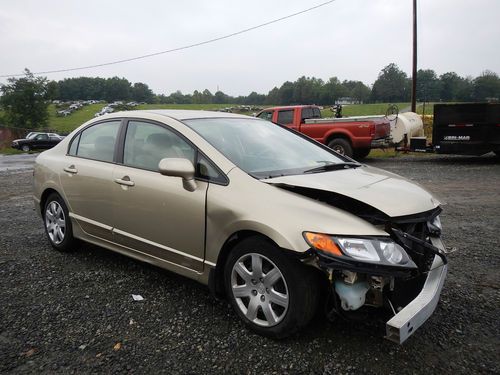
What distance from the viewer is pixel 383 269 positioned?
2326 millimetres

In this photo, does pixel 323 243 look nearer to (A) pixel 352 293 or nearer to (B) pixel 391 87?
(A) pixel 352 293

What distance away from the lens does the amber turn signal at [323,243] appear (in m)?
2.37

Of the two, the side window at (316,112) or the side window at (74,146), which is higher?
the side window at (316,112)

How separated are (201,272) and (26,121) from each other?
5784cm

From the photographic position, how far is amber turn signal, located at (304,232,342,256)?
2.37 meters

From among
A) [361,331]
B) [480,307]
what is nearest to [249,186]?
[361,331]

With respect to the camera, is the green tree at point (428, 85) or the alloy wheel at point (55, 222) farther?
the green tree at point (428, 85)

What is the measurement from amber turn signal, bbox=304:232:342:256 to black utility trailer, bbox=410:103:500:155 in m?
11.1

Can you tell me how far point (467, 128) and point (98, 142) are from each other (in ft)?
35.9

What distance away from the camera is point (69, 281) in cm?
380

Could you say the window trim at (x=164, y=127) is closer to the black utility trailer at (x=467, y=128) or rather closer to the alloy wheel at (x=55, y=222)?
the alloy wheel at (x=55, y=222)

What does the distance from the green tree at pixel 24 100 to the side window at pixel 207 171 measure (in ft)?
188

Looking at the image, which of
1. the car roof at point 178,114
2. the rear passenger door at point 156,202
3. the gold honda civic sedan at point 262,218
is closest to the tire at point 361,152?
the gold honda civic sedan at point 262,218

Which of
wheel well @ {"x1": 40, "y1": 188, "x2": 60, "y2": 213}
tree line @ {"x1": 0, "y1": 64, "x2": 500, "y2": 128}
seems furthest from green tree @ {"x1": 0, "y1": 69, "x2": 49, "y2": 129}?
wheel well @ {"x1": 40, "y1": 188, "x2": 60, "y2": 213}
